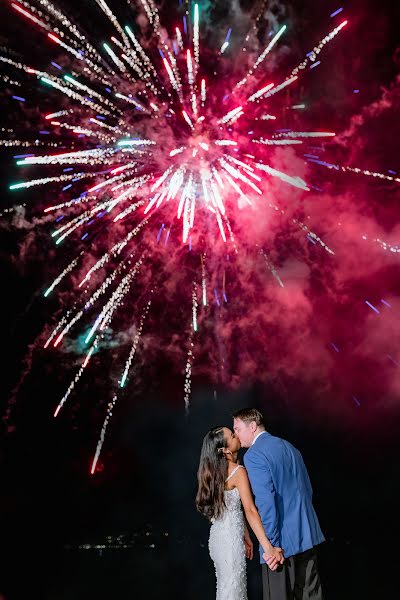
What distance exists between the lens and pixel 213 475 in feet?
11.7

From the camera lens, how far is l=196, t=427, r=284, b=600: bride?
11.7ft

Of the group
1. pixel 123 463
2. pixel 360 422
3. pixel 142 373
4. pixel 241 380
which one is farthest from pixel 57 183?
pixel 360 422

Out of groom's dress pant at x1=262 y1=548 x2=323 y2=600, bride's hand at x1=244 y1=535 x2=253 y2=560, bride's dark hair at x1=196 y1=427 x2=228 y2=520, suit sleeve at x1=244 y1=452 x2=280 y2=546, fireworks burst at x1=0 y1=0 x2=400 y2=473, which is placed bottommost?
groom's dress pant at x1=262 y1=548 x2=323 y2=600

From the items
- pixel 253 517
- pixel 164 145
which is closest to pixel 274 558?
pixel 253 517

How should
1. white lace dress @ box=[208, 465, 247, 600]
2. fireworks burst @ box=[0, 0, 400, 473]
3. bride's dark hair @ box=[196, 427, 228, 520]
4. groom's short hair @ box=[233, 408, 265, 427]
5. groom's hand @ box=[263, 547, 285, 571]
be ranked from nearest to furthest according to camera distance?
groom's hand @ box=[263, 547, 285, 571]
groom's short hair @ box=[233, 408, 265, 427]
bride's dark hair @ box=[196, 427, 228, 520]
white lace dress @ box=[208, 465, 247, 600]
fireworks burst @ box=[0, 0, 400, 473]

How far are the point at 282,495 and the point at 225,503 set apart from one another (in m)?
0.79

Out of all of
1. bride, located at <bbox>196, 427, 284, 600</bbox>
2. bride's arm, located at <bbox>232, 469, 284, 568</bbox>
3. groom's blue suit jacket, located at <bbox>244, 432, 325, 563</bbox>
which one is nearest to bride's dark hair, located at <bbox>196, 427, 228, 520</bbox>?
bride, located at <bbox>196, 427, 284, 600</bbox>

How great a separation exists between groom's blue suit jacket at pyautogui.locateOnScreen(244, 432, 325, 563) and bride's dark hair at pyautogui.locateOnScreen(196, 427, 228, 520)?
0.55 metres

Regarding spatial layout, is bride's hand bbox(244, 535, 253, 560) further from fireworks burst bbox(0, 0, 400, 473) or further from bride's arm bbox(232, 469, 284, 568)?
fireworks burst bbox(0, 0, 400, 473)

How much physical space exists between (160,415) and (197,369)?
4.74 feet

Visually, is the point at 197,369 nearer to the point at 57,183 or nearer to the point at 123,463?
the point at 123,463

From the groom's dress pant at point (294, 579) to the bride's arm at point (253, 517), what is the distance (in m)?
0.09

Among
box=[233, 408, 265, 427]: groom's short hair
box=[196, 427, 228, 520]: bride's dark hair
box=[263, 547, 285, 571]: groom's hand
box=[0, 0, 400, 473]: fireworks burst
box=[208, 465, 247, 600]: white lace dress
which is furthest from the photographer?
box=[0, 0, 400, 473]: fireworks burst

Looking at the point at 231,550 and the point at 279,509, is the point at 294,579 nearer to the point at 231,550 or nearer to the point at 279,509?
the point at 279,509
